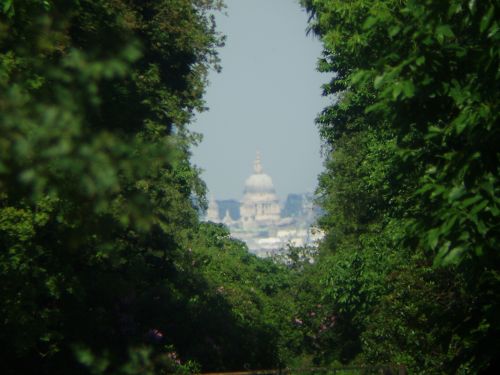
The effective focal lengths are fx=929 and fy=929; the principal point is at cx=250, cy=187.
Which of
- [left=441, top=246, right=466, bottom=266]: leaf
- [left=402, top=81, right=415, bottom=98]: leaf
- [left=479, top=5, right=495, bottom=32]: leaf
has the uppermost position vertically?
[left=479, top=5, right=495, bottom=32]: leaf

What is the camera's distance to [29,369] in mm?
19359

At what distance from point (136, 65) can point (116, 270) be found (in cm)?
586

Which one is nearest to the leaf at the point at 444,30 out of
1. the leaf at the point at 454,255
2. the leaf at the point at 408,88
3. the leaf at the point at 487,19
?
the leaf at the point at 487,19

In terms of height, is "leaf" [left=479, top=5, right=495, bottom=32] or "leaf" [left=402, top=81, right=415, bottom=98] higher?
"leaf" [left=479, top=5, right=495, bottom=32]

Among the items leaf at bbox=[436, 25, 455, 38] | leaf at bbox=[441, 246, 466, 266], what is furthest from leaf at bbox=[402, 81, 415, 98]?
leaf at bbox=[441, 246, 466, 266]

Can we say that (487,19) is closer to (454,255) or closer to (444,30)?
(444,30)

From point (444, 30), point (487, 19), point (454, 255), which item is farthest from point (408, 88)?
point (454, 255)

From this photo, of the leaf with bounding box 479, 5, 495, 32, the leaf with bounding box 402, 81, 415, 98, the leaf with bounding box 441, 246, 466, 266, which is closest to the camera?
the leaf with bounding box 441, 246, 466, 266

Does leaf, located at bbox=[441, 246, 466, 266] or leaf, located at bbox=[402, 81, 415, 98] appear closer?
leaf, located at bbox=[441, 246, 466, 266]

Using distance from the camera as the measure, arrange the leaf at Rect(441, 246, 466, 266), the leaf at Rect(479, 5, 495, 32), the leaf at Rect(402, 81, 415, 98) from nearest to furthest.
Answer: the leaf at Rect(441, 246, 466, 266), the leaf at Rect(479, 5, 495, 32), the leaf at Rect(402, 81, 415, 98)

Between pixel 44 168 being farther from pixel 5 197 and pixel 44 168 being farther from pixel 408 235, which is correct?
pixel 408 235

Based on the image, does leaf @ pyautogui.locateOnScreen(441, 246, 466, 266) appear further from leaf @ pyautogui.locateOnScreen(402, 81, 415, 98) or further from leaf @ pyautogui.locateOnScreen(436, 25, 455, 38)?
leaf @ pyautogui.locateOnScreen(436, 25, 455, 38)

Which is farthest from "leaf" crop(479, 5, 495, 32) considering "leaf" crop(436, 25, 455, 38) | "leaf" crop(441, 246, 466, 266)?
"leaf" crop(441, 246, 466, 266)

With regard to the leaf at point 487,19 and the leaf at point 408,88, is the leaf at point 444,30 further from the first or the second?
the leaf at point 408,88
